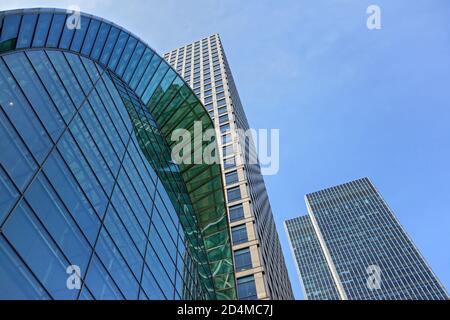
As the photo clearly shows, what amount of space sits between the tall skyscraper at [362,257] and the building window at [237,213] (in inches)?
4135

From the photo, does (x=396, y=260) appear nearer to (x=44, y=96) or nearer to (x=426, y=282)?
(x=426, y=282)

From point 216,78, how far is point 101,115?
72962 millimetres

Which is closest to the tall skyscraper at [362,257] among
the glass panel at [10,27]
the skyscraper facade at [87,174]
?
the skyscraper facade at [87,174]

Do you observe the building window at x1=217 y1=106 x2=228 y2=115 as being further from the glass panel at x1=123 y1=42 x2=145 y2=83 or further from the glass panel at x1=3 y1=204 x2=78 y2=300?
the glass panel at x1=3 y1=204 x2=78 y2=300

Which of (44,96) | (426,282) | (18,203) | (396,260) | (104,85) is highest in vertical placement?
(396,260)

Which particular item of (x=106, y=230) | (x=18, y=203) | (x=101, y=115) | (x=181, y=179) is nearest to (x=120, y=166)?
(x=101, y=115)

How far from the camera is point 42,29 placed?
16.7m

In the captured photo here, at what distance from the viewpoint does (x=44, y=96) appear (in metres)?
15.2

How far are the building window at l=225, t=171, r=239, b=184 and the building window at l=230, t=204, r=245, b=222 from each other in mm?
5763

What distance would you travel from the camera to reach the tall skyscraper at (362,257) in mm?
146625

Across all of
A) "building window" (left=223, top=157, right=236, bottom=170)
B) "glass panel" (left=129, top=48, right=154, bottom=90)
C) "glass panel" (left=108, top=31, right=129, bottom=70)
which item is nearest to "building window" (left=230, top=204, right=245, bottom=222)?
"building window" (left=223, top=157, right=236, bottom=170)

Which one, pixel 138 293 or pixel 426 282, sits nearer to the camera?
pixel 138 293

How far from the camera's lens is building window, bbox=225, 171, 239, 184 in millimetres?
58438
